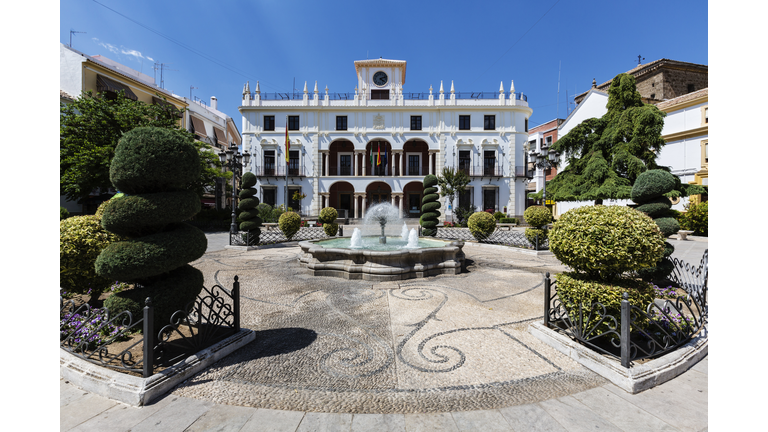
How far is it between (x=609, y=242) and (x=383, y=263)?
486cm

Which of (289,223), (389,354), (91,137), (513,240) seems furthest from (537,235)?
(91,137)

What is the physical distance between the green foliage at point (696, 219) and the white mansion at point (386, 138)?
1442 cm

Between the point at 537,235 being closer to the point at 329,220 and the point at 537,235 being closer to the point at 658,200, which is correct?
the point at 658,200

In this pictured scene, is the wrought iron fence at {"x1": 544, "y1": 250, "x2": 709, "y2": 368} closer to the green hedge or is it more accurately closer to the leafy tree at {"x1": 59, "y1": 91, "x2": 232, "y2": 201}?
the green hedge

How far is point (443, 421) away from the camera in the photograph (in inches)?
98.5

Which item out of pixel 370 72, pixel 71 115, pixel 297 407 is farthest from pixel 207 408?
pixel 370 72

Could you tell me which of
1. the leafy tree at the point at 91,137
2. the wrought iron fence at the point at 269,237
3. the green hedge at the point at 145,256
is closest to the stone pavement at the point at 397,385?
the green hedge at the point at 145,256

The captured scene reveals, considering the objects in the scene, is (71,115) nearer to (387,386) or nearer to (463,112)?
(387,386)

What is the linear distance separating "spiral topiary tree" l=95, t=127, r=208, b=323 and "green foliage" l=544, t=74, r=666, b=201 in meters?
13.7

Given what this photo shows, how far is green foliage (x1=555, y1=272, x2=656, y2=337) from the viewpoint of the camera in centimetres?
334

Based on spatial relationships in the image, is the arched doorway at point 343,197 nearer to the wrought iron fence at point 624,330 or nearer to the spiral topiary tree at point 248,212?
the spiral topiary tree at point 248,212

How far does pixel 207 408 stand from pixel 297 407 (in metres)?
0.78

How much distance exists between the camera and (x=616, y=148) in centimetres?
1371

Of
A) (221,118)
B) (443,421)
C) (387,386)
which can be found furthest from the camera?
(221,118)
